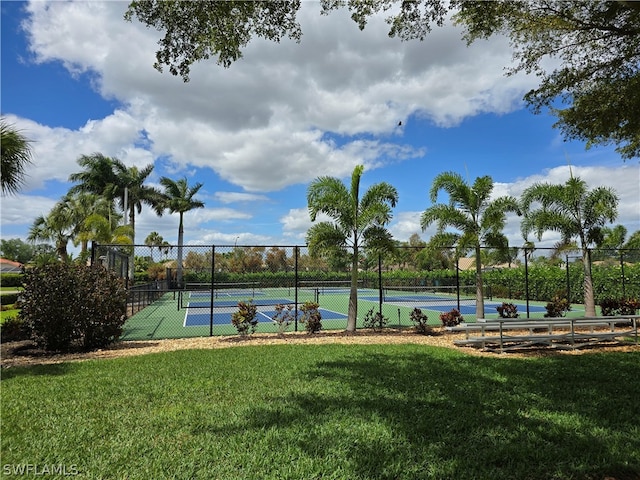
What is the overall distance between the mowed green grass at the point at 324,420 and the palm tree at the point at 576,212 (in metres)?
7.99

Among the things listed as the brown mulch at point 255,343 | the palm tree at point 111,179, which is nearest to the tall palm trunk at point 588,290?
the brown mulch at point 255,343

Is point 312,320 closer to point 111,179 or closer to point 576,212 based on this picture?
point 576,212

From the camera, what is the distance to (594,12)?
289 inches

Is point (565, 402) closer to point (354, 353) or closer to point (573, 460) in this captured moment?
point (573, 460)

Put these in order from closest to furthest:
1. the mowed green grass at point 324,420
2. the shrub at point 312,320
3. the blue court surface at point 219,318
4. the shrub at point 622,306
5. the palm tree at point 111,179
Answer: the mowed green grass at point 324,420
the shrub at point 312,320
the shrub at point 622,306
the blue court surface at point 219,318
the palm tree at point 111,179

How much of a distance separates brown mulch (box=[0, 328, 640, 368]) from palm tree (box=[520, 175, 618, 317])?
4582 mm

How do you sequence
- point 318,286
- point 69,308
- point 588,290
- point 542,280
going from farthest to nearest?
point 542,280 < point 318,286 < point 588,290 < point 69,308

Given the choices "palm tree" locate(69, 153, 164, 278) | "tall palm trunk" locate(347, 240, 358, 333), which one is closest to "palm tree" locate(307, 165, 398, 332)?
"tall palm trunk" locate(347, 240, 358, 333)

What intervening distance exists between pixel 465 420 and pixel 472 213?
1030 centimetres

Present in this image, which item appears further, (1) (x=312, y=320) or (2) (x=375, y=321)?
(2) (x=375, y=321)

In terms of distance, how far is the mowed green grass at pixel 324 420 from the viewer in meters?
3.51

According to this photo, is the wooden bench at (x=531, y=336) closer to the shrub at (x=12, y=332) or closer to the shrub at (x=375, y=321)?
the shrub at (x=375, y=321)

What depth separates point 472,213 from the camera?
A: 13.8 metres

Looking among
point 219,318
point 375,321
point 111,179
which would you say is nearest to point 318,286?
point 219,318
